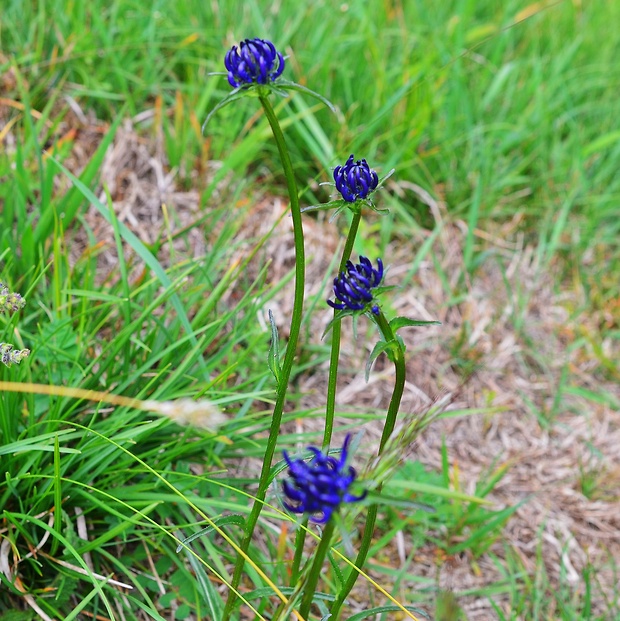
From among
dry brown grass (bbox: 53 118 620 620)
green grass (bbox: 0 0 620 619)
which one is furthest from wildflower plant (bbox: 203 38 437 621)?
dry brown grass (bbox: 53 118 620 620)

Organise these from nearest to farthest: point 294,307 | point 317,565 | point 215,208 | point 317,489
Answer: point 317,489 → point 317,565 → point 294,307 → point 215,208

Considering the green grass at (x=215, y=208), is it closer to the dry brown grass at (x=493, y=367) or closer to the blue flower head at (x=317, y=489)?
the dry brown grass at (x=493, y=367)

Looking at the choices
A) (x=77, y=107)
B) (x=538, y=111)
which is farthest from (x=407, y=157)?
(x=77, y=107)

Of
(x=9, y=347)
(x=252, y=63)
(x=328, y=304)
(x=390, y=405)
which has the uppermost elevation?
(x=252, y=63)

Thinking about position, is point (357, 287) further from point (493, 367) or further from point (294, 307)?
point (493, 367)

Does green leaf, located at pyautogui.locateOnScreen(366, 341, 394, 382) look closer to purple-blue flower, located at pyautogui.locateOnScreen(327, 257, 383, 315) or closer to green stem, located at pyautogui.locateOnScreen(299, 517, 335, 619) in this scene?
purple-blue flower, located at pyautogui.locateOnScreen(327, 257, 383, 315)

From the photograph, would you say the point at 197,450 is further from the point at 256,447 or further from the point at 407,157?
the point at 407,157

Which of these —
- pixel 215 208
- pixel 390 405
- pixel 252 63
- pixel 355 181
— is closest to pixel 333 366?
pixel 390 405

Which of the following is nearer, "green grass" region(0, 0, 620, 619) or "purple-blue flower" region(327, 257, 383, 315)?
"purple-blue flower" region(327, 257, 383, 315)
